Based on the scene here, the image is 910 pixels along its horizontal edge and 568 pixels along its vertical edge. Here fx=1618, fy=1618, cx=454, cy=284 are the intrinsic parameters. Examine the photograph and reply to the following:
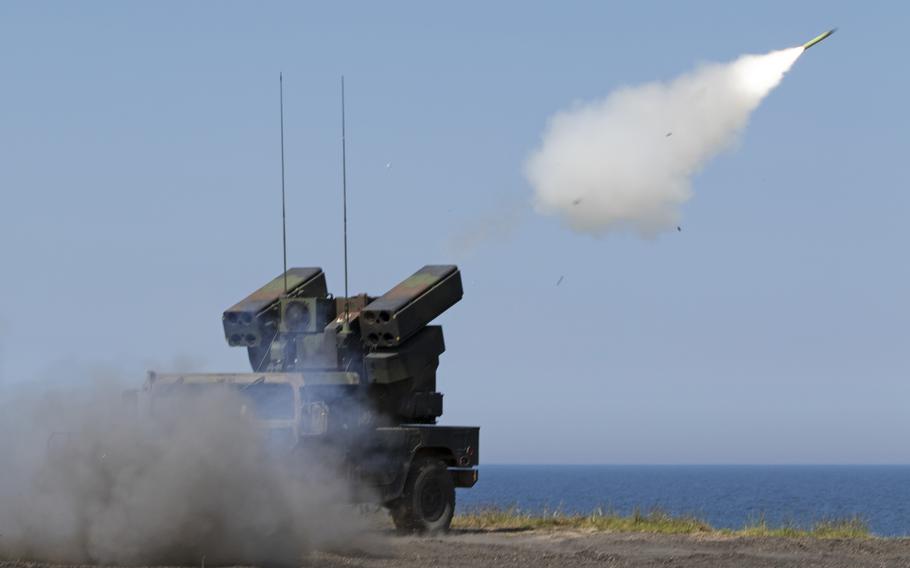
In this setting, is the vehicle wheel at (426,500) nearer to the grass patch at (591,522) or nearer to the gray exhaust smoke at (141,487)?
the grass patch at (591,522)

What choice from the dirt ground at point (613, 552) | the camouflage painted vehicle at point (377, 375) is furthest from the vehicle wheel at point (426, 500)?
the dirt ground at point (613, 552)

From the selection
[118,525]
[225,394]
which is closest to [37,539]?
[118,525]

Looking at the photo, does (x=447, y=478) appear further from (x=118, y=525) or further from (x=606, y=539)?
(x=118, y=525)

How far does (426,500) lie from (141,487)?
653cm

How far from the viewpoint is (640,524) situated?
1005 inches

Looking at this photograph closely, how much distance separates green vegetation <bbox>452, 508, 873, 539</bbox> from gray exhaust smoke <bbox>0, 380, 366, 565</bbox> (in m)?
6.36

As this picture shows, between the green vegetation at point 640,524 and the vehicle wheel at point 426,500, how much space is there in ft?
5.59

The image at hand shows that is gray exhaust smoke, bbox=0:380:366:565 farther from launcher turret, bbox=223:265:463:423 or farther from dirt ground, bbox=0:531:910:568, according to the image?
launcher turret, bbox=223:265:463:423

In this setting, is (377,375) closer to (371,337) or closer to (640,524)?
(371,337)

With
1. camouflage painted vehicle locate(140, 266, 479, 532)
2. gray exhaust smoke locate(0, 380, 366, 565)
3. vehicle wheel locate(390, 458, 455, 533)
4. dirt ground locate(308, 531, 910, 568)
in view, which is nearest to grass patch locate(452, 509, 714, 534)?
dirt ground locate(308, 531, 910, 568)

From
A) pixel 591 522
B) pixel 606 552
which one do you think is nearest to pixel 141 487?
pixel 606 552

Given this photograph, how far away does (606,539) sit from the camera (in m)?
22.8

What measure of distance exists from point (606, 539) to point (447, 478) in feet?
8.83

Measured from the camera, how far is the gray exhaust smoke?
58.4 ft
